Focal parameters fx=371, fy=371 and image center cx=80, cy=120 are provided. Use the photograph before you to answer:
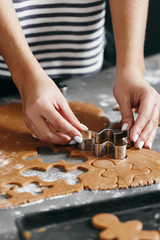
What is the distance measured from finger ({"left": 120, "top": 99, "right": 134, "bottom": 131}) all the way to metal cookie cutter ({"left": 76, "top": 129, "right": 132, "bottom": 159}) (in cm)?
3

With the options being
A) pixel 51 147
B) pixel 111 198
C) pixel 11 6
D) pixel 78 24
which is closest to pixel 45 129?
pixel 51 147

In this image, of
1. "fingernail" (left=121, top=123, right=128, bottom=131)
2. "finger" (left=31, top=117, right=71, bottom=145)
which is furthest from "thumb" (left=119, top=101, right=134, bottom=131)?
"finger" (left=31, top=117, right=71, bottom=145)

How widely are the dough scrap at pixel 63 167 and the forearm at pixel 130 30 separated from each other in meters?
0.43

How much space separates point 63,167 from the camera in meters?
1.19

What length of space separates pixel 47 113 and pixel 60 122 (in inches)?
2.0

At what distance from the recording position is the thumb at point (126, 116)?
1.33 m

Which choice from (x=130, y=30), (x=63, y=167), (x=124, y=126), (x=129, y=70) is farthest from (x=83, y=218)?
(x=130, y=30)

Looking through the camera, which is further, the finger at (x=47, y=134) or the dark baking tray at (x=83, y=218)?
the finger at (x=47, y=134)

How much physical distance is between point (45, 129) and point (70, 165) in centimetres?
16

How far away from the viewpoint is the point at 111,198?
1.01 metres

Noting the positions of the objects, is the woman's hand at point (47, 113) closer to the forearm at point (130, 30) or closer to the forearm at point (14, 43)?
the forearm at point (14, 43)

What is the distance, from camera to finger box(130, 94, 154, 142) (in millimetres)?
1263

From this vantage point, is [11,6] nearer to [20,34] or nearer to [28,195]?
[20,34]

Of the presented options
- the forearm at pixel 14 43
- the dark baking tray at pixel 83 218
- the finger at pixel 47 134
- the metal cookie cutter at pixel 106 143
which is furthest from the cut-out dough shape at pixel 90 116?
the dark baking tray at pixel 83 218
